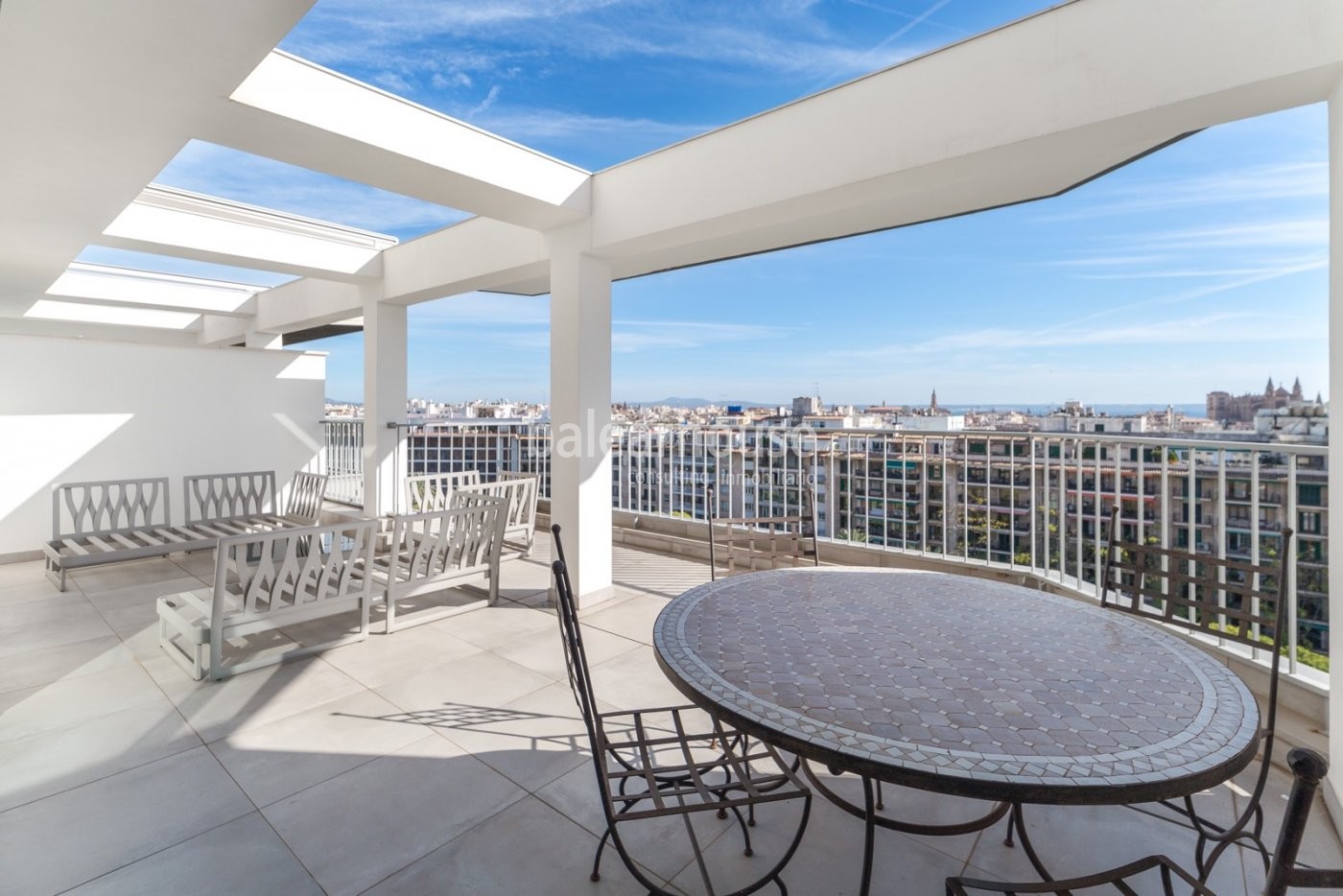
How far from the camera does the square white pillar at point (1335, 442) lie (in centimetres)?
202

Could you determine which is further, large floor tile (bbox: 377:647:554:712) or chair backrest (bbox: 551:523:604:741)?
large floor tile (bbox: 377:647:554:712)

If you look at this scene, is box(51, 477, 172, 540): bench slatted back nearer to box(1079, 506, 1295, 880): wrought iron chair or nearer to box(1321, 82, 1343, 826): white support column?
box(1079, 506, 1295, 880): wrought iron chair

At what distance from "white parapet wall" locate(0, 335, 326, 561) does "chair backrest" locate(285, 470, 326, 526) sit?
1428 mm

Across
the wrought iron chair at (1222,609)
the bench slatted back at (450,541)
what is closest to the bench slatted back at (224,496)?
the bench slatted back at (450,541)

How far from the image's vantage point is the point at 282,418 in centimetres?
775

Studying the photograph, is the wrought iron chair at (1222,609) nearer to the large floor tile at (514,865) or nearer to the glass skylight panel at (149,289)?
the large floor tile at (514,865)

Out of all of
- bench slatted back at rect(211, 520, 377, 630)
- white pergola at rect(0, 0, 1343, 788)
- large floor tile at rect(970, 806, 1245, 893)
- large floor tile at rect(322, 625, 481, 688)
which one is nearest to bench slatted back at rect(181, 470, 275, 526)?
white pergola at rect(0, 0, 1343, 788)

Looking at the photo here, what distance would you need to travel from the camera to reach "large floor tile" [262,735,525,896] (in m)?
1.87

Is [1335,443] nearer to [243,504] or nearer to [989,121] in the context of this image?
[989,121]

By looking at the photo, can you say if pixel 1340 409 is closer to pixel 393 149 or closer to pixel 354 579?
pixel 393 149

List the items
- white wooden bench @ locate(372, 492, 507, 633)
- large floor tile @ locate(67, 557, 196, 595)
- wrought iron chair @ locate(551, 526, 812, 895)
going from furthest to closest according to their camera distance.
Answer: large floor tile @ locate(67, 557, 196, 595), white wooden bench @ locate(372, 492, 507, 633), wrought iron chair @ locate(551, 526, 812, 895)

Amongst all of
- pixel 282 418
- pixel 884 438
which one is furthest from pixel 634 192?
pixel 282 418

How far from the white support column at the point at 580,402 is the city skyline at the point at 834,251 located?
539 mm

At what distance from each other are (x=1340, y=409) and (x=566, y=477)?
3.87 m
